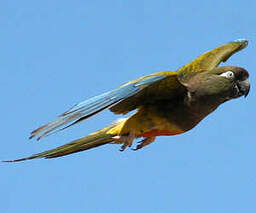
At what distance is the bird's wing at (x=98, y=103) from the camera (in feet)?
23.4

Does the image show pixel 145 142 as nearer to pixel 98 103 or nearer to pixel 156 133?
pixel 156 133

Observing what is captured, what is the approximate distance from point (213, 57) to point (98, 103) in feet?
10.7

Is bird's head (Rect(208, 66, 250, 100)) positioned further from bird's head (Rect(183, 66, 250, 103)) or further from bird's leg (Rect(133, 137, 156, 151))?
bird's leg (Rect(133, 137, 156, 151))

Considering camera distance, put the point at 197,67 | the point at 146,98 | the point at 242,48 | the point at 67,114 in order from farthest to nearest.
Result: the point at 242,48
the point at 197,67
the point at 146,98
the point at 67,114

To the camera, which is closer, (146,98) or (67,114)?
(67,114)

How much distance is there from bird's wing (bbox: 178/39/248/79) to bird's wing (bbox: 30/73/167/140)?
110 centimetres

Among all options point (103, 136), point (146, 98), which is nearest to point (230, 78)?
point (146, 98)

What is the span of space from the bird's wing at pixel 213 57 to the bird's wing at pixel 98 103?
43.4 inches

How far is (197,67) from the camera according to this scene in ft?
31.4

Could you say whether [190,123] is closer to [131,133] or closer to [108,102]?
[131,133]

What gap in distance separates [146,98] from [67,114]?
62.8 inches

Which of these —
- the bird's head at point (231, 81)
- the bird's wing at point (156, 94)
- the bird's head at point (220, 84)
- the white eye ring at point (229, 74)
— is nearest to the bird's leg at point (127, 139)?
the bird's wing at point (156, 94)

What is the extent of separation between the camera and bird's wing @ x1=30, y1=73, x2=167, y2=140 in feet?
23.4

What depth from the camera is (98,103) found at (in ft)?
24.6
